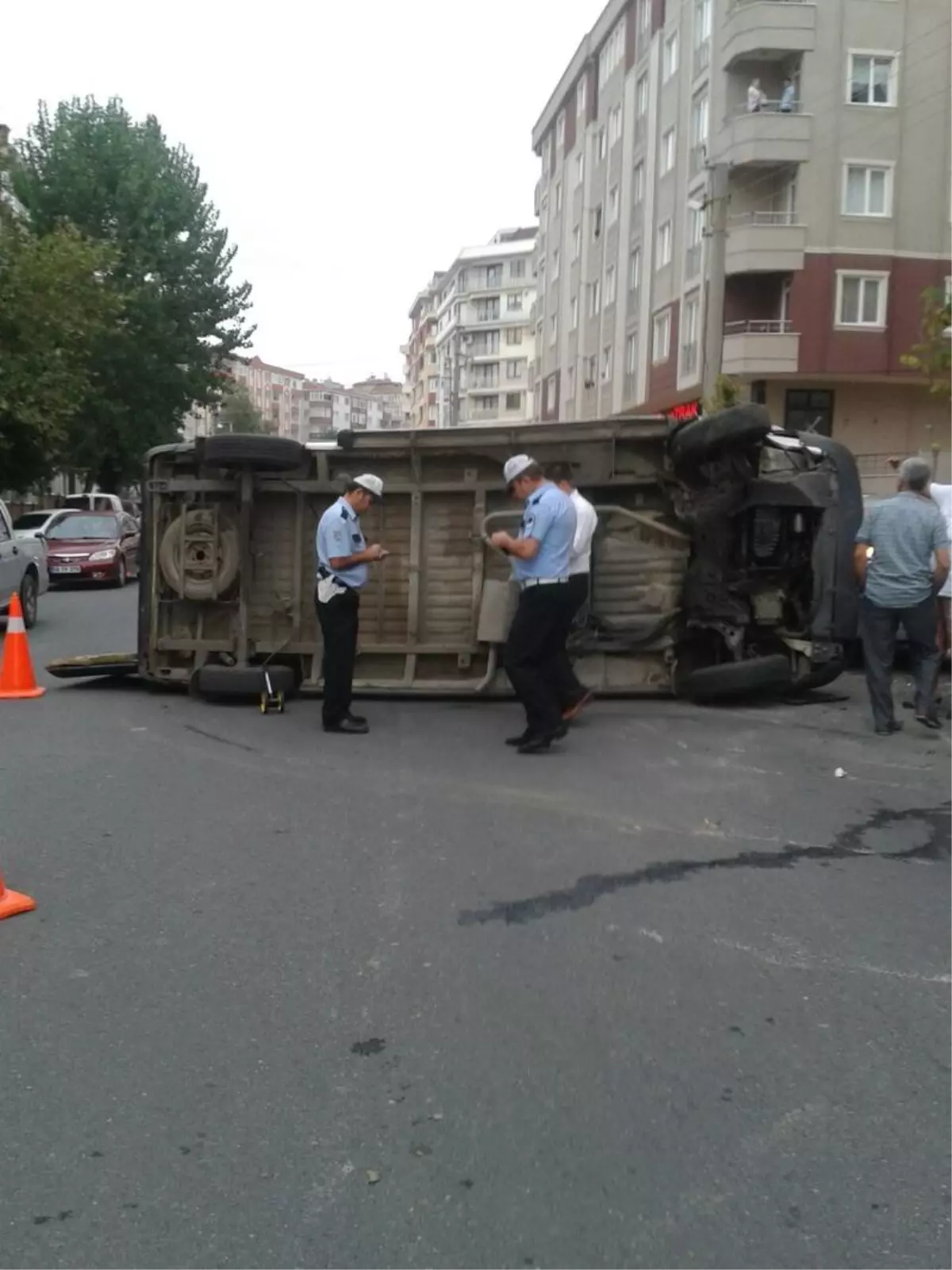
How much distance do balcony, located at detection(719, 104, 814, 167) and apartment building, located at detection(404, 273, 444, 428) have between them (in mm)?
84659

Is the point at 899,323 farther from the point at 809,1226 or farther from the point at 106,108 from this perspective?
the point at 809,1226

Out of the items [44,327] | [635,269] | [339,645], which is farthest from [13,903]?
[635,269]

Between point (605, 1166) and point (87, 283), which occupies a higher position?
point (87, 283)

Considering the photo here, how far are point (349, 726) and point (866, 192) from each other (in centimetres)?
3063

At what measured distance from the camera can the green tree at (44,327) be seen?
25.8 m

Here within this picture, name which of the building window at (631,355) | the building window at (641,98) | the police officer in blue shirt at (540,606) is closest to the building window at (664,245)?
the building window at (631,355)

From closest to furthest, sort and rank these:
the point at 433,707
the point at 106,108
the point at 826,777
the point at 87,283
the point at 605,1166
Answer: the point at 605,1166
the point at 826,777
the point at 433,707
the point at 87,283
the point at 106,108

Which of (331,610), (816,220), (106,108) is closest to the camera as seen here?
(331,610)

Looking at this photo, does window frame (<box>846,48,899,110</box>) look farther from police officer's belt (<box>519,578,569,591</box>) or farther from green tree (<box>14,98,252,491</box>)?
police officer's belt (<box>519,578,569,591</box>)

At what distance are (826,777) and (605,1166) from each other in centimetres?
482

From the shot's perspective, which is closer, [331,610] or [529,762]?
[529,762]

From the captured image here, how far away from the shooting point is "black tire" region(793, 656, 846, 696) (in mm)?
10203

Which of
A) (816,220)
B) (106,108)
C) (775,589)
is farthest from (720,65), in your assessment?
(775,589)

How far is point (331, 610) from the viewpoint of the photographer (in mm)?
8969
